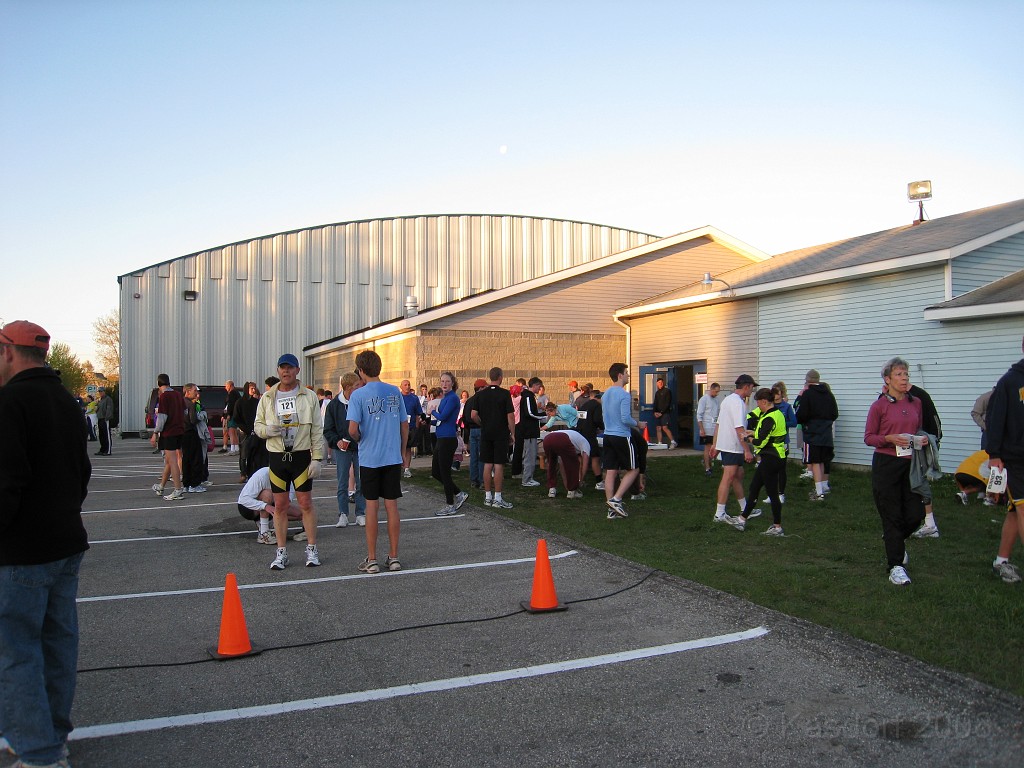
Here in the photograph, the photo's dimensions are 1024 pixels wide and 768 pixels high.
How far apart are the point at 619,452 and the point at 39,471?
25.3ft

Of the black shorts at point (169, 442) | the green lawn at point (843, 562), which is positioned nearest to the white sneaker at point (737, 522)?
the green lawn at point (843, 562)

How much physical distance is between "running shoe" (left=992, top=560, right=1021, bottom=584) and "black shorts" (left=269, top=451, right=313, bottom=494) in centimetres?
603

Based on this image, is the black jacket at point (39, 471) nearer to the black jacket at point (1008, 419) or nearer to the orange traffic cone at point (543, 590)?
the orange traffic cone at point (543, 590)

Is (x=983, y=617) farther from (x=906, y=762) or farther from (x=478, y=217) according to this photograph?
(x=478, y=217)

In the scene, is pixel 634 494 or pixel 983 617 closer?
pixel 983 617

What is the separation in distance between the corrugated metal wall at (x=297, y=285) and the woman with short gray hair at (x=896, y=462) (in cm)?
2740

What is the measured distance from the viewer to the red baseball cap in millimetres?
3730

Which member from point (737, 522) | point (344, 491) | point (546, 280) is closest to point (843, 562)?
point (737, 522)

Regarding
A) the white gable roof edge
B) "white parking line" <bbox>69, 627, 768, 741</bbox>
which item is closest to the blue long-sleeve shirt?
"white parking line" <bbox>69, 627, 768, 741</bbox>

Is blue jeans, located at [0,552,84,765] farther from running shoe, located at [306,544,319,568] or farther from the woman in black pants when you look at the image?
the woman in black pants

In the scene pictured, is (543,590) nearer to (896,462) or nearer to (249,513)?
(896,462)

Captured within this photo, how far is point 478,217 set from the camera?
1407 inches

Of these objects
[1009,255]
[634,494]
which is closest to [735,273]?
[1009,255]

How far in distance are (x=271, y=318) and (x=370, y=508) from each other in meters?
26.6
